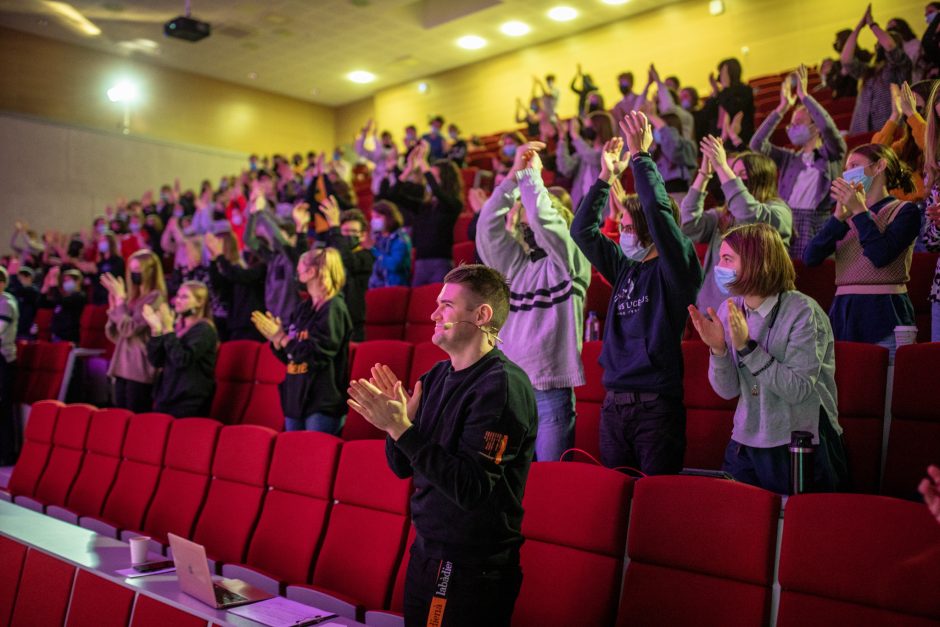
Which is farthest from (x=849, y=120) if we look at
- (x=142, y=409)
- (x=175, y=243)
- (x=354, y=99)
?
(x=354, y=99)

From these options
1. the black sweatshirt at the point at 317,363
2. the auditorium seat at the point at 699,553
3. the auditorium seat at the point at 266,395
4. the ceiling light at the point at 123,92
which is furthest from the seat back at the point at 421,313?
the ceiling light at the point at 123,92

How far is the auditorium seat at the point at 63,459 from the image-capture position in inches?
121

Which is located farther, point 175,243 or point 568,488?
point 175,243

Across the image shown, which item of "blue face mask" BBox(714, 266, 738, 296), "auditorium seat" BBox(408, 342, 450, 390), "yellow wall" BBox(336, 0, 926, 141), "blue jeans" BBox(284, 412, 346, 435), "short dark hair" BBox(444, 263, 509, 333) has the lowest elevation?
"blue jeans" BBox(284, 412, 346, 435)

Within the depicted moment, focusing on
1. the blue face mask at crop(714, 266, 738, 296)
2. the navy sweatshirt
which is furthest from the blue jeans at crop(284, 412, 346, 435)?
the blue face mask at crop(714, 266, 738, 296)

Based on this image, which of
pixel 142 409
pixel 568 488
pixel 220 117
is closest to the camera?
pixel 568 488

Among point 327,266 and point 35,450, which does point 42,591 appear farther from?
point 35,450

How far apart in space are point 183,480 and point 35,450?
4.05 ft

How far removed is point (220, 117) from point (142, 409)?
736 centimetres

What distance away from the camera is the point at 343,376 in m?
2.68

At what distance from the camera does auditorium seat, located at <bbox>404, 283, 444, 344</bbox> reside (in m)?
3.34

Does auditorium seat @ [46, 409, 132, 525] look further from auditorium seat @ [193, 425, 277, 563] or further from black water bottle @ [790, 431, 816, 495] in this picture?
black water bottle @ [790, 431, 816, 495]

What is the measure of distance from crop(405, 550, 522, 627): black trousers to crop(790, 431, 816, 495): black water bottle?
0.57 m

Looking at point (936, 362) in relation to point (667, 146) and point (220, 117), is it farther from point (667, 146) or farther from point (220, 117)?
point (220, 117)
